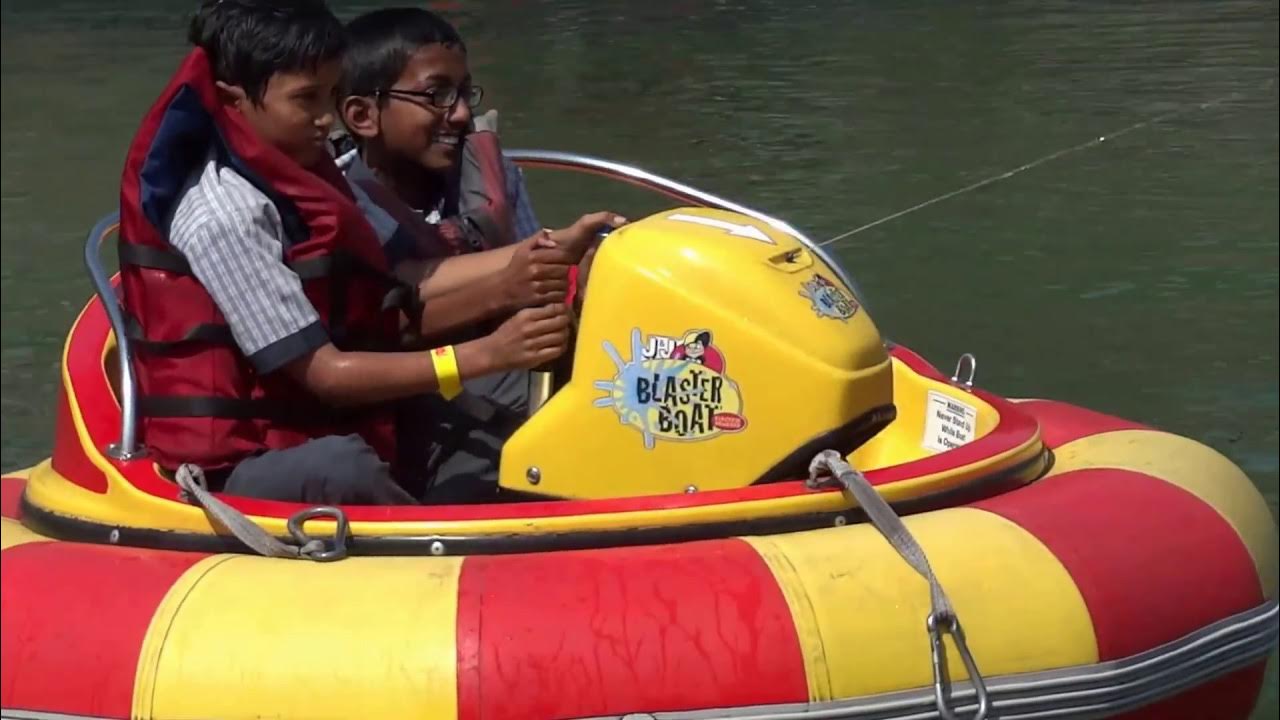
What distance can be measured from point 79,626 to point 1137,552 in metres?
1.48

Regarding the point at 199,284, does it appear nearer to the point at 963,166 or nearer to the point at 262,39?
the point at 262,39

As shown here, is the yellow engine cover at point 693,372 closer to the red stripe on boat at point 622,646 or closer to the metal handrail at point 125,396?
the red stripe on boat at point 622,646

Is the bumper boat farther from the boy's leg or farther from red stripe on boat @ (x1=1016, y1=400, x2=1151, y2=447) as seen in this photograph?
red stripe on boat @ (x1=1016, y1=400, x2=1151, y2=447)

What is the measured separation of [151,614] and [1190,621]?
1.45 metres

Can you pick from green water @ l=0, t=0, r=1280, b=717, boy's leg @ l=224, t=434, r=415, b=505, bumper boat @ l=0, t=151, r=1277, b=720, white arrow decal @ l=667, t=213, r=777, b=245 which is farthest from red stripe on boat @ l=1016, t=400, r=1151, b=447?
green water @ l=0, t=0, r=1280, b=717

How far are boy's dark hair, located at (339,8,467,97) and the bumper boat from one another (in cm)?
55

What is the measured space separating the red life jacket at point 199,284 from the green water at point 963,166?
2.09 meters

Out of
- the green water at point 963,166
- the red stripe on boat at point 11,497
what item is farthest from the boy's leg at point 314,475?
the green water at point 963,166

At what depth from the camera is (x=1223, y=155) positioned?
818cm

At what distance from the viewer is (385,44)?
3.07 m

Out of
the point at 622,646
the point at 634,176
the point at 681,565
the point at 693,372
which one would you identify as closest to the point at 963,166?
the point at 634,176

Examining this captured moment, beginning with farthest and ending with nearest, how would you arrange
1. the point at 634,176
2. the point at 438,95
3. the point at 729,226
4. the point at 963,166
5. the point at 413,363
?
the point at 963,166, the point at 634,176, the point at 438,95, the point at 729,226, the point at 413,363

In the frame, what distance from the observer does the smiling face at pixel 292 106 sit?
269cm

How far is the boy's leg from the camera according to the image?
8.79ft
